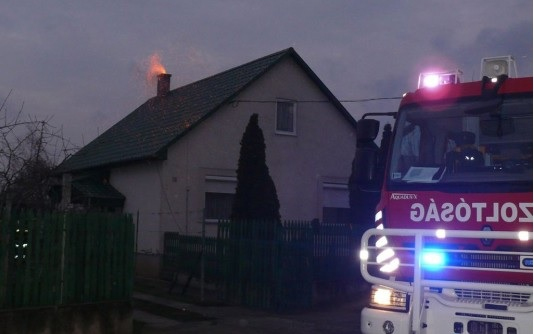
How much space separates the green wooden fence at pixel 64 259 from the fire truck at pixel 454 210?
15.2 feet

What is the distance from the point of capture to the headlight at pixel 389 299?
7.05 metres

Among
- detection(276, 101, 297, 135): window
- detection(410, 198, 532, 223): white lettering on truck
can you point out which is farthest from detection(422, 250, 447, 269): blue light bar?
detection(276, 101, 297, 135): window

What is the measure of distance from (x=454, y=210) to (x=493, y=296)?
107 centimetres

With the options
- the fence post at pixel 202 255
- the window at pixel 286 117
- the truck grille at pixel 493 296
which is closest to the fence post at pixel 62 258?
the fence post at pixel 202 255

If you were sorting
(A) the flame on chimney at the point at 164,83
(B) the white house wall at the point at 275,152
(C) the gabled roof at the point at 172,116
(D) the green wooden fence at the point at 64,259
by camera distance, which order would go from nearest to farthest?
1. (D) the green wooden fence at the point at 64,259
2. (B) the white house wall at the point at 275,152
3. (C) the gabled roof at the point at 172,116
4. (A) the flame on chimney at the point at 164,83

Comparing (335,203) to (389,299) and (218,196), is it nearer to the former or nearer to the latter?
(218,196)

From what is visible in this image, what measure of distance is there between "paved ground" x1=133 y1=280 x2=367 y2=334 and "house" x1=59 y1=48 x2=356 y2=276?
4.94m

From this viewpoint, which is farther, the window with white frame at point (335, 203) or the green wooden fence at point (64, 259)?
the window with white frame at point (335, 203)

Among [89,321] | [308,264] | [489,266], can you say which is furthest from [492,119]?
[308,264]

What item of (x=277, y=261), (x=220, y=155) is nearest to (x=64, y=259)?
(x=277, y=261)

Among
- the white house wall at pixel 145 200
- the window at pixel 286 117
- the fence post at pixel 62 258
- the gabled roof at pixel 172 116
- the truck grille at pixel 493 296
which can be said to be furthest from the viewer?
the window at pixel 286 117

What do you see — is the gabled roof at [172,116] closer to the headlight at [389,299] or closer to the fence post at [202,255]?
the fence post at [202,255]

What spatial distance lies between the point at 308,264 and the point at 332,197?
8.37 meters

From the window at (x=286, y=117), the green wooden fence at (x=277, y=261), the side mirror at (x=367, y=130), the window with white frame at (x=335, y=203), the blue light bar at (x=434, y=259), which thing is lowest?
the green wooden fence at (x=277, y=261)
